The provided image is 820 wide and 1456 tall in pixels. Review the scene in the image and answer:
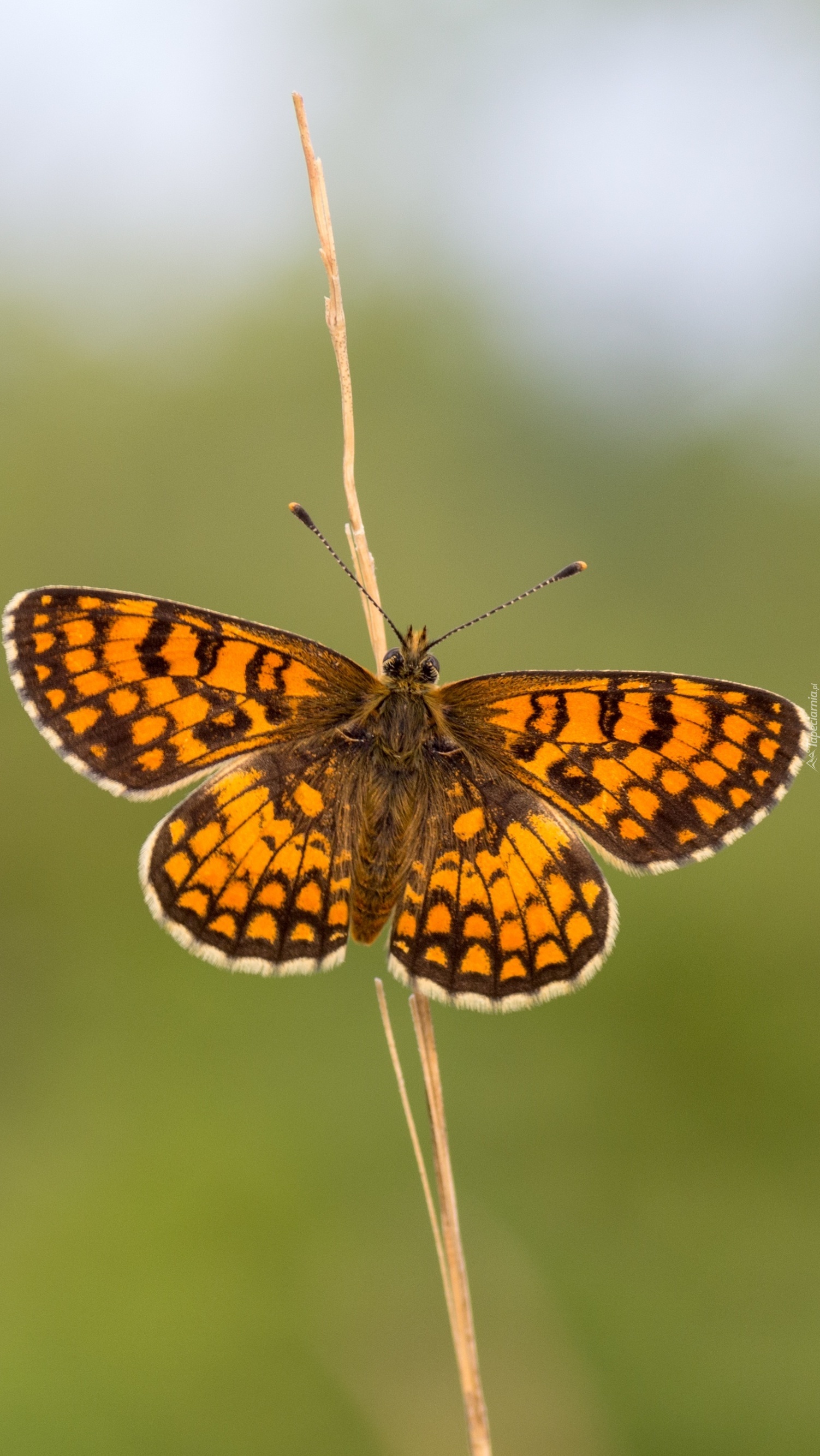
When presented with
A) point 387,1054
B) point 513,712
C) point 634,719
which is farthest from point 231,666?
point 387,1054

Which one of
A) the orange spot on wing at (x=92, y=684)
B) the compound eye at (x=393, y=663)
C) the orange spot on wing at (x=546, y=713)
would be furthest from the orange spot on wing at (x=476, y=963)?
the orange spot on wing at (x=92, y=684)

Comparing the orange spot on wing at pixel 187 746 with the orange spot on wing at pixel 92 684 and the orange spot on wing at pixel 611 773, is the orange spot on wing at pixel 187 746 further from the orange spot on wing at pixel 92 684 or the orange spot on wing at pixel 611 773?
the orange spot on wing at pixel 611 773

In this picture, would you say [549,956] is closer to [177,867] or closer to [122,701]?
[177,867]

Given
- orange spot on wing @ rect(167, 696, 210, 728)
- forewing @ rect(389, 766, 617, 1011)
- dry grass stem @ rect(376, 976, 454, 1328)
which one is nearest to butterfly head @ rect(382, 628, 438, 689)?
forewing @ rect(389, 766, 617, 1011)

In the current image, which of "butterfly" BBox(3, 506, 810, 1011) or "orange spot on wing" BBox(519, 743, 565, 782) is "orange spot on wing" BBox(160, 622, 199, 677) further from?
"orange spot on wing" BBox(519, 743, 565, 782)

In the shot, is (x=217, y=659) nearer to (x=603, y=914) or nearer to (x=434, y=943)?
(x=434, y=943)

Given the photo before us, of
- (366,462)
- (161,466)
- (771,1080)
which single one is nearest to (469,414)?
(366,462)
